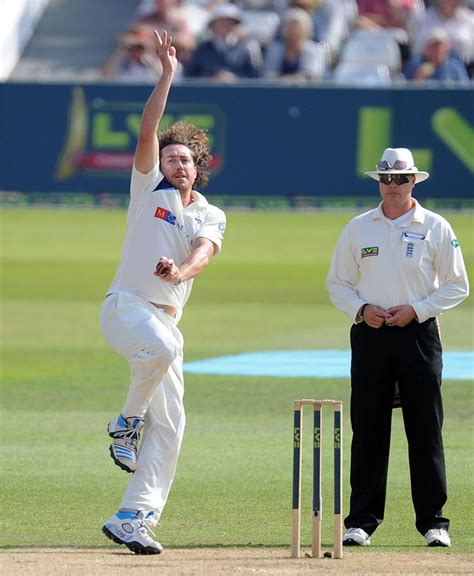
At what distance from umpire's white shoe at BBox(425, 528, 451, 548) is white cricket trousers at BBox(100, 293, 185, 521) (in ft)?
4.18

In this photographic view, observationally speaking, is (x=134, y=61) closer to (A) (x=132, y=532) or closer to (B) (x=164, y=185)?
(B) (x=164, y=185)

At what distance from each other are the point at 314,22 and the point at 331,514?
20.1 metres

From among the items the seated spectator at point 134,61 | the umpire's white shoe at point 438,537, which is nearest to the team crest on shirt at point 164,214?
the umpire's white shoe at point 438,537

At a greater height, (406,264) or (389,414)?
(406,264)

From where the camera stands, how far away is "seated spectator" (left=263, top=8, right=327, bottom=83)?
2477 cm

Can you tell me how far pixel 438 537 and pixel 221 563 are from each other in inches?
46.6

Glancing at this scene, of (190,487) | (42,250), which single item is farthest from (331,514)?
(42,250)

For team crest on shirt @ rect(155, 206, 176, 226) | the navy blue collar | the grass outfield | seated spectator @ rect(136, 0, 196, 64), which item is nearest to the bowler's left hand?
team crest on shirt @ rect(155, 206, 176, 226)

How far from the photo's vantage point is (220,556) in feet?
20.7

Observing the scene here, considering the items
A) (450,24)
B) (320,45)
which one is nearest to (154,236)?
(450,24)

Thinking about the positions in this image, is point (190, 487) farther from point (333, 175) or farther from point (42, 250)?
point (333, 175)

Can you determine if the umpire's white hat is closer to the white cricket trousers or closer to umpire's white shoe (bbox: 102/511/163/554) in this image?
the white cricket trousers

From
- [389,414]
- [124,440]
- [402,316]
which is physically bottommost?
[124,440]

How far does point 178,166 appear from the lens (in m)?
6.53
